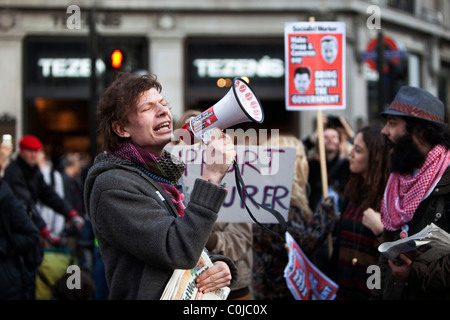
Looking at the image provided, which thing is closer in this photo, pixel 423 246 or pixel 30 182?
pixel 423 246

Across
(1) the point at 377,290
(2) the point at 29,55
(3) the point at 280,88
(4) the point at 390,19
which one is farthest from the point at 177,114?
(1) the point at 377,290

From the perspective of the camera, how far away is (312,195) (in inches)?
231

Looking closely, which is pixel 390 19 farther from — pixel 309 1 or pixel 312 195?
pixel 312 195

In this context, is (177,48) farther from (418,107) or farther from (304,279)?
(418,107)

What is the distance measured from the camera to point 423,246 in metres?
2.83

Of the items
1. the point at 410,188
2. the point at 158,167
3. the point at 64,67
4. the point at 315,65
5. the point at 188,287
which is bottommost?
the point at 188,287

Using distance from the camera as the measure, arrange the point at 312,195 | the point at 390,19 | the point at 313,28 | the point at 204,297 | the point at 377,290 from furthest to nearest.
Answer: the point at 390,19, the point at 312,195, the point at 313,28, the point at 377,290, the point at 204,297

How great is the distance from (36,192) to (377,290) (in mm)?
4406

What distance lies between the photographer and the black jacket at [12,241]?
441cm

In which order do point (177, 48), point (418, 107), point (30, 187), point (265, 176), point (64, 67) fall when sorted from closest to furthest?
point (418, 107) → point (265, 176) → point (30, 187) → point (177, 48) → point (64, 67)

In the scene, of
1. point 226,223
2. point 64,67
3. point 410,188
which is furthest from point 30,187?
point 64,67

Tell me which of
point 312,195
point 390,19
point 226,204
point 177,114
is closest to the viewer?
point 226,204

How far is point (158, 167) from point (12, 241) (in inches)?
107

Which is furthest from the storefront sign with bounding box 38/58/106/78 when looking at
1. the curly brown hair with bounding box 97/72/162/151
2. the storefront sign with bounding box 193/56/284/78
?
the curly brown hair with bounding box 97/72/162/151
